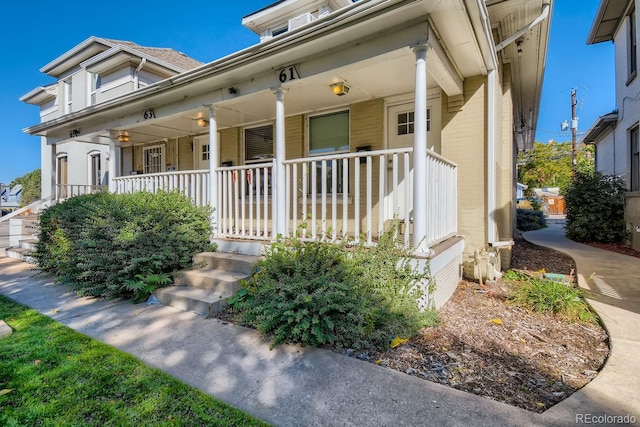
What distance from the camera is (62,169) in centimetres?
1398

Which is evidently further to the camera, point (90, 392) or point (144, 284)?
point (144, 284)

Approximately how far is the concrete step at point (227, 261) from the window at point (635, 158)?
976cm

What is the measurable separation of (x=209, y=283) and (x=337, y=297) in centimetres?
215

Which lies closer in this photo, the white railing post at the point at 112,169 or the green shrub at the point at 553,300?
the green shrub at the point at 553,300

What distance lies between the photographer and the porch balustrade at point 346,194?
4129 millimetres

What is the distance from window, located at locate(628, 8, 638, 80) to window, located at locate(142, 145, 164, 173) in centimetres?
1278

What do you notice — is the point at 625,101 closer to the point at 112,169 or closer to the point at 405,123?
the point at 405,123

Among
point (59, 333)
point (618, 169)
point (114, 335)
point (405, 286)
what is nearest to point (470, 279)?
point (405, 286)

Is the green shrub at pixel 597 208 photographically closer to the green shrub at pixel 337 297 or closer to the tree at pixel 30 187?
the green shrub at pixel 337 297

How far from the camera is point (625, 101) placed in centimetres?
922

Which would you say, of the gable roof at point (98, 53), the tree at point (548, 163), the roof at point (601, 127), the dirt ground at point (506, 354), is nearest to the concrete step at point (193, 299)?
the dirt ground at point (506, 354)

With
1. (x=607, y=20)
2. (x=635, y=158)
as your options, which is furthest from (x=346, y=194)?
(x=607, y=20)

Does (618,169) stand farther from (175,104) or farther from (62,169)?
(62,169)

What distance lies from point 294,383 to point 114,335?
83.2 inches
